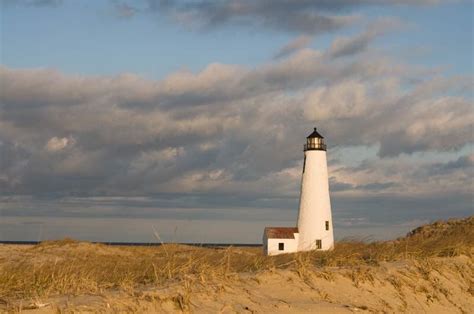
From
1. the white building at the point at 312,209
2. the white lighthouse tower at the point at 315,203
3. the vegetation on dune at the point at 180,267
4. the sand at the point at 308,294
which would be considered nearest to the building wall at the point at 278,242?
the white building at the point at 312,209

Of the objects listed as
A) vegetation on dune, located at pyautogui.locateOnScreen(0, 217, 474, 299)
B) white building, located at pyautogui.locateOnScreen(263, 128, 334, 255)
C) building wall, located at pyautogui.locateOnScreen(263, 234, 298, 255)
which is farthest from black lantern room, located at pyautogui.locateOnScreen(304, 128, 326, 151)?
vegetation on dune, located at pyautogui.locateOnScreen(0, 217, 474, 299)

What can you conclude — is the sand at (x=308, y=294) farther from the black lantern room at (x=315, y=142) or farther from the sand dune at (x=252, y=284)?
the black lantern room at (x=315, y=142)

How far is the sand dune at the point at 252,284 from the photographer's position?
893cm

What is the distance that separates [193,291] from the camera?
938 cm

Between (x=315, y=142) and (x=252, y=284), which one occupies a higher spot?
(x=315, y=142)

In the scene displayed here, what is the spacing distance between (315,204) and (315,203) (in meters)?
0.06

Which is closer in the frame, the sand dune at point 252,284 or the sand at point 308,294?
the sand at point 308,294

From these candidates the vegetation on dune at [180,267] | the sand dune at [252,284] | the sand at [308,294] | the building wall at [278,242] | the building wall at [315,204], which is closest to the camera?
the sand at [308,294]

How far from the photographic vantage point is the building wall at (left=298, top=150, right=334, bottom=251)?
38.4m

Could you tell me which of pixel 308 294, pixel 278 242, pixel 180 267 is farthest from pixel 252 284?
pixel 278 242

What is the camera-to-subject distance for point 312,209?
38656 mm

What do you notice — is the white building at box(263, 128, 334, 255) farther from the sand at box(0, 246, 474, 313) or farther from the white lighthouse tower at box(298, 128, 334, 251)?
the sand at box(0, 246, 474, 313)

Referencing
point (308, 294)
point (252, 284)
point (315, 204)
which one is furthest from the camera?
point (315, 204)

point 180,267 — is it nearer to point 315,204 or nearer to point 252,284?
point 252,284
